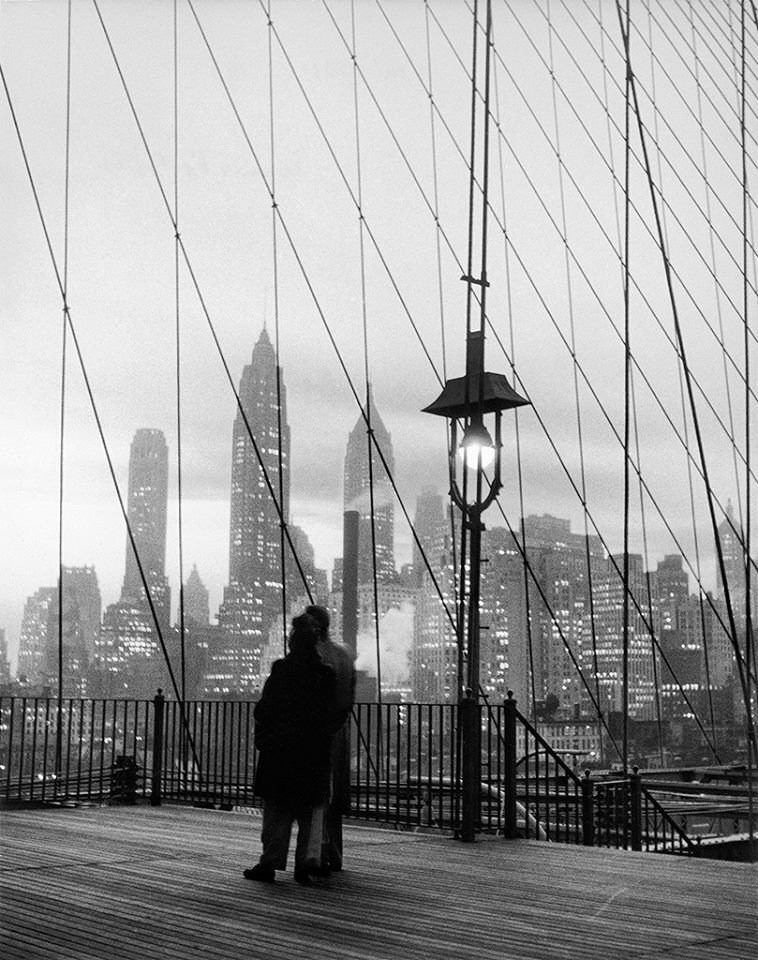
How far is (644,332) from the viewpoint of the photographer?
158ft

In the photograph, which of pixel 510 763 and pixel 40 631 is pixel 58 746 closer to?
pixel 510 763

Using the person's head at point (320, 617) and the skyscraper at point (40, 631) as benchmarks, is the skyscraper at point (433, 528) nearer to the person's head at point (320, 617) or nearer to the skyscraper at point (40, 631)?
the skyscraper at point (40, 631)

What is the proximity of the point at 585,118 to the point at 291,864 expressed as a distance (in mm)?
24238

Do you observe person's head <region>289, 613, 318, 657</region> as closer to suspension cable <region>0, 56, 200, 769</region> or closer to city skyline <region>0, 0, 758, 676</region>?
suspension cable <region>0, 56, 200, 769</region>

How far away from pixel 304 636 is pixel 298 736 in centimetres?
47

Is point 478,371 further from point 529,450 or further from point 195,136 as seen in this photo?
point 529,450

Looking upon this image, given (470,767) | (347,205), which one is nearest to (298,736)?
(470,767)

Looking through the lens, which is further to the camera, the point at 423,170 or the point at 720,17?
the point at 423,170

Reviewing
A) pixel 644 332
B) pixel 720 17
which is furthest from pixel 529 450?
pixel 720 17

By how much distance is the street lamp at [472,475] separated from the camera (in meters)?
7.23

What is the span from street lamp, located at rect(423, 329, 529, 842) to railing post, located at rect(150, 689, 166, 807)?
259 centimetres

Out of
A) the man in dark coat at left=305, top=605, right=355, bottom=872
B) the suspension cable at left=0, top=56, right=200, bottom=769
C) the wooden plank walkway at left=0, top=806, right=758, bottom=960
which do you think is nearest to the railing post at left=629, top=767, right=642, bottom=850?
the wooden plank walkway at left=0, top=806, right=758, bottom=960

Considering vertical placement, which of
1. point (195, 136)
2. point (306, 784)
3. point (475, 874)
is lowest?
point (475, 874)

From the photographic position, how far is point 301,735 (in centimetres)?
548
